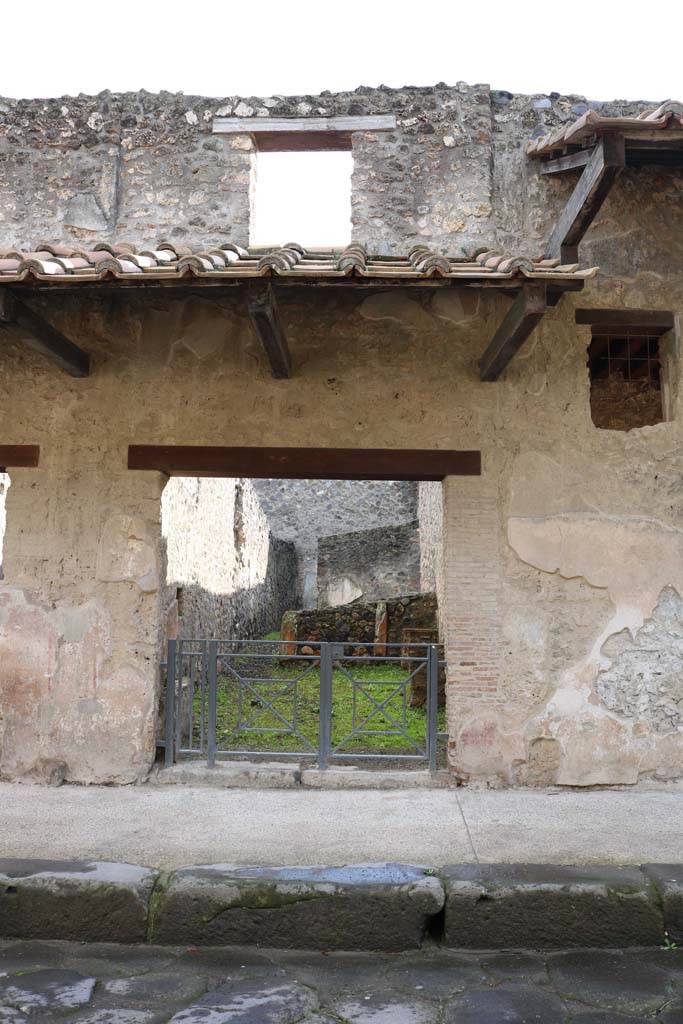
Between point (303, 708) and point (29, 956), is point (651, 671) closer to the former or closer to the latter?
point (29, 956)

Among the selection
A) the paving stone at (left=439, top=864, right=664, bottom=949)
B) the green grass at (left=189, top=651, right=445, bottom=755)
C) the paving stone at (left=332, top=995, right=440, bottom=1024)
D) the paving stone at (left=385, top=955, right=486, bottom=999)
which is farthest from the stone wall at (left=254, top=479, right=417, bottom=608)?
the paving stone at (left=332, top=995, right=440, bottom=1024)

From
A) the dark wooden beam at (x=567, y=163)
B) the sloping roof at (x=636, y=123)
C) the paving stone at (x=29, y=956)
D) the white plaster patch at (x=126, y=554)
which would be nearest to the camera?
the paving stone at (x=29, y=956)

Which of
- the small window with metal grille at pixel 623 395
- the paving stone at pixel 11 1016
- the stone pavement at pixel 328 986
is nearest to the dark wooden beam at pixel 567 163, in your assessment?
the small window with metal grille at pixel 623 395

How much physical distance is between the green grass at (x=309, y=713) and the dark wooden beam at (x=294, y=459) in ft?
4.47

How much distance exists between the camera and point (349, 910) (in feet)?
11.5

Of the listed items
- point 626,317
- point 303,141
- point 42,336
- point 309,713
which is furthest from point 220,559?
point 626,317

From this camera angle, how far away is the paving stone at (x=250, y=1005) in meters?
2.88

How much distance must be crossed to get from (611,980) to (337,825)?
66.6 inches

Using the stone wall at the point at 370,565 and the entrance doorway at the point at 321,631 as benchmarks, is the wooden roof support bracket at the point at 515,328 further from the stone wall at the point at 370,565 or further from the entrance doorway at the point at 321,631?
the stone wall at the point at 370,565

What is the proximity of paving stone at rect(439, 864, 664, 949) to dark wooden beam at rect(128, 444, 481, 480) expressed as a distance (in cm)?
281

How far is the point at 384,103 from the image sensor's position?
20.9ft

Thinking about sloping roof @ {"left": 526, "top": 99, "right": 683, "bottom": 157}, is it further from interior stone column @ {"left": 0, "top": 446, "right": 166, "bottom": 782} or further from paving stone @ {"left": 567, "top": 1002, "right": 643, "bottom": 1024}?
paving stone @ {"left": 567, "top": 1002, "right": 643, "bottom": 1024}

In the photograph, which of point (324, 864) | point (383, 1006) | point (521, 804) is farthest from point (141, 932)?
point (521, 804)

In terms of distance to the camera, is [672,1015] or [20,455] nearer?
[672,1015]
